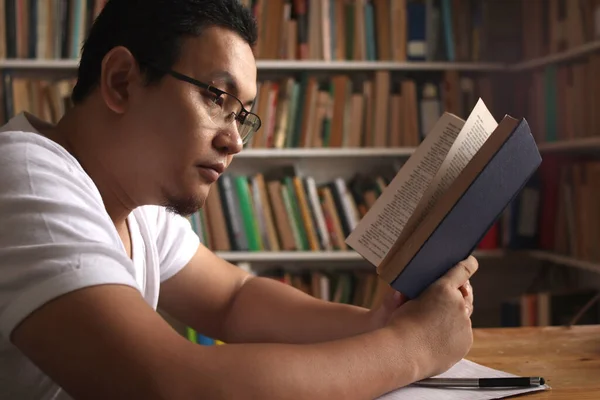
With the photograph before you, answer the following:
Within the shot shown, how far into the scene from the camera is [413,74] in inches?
130

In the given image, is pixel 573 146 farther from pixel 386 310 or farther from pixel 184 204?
pixel 184 204

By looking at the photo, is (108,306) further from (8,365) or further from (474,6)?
(474,6)

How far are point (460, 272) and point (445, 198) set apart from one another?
0.14 meters

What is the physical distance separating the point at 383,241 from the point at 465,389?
0.74 ft

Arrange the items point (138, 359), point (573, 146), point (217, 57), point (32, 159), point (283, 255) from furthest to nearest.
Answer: point (283, 255), point (573, 146), point (217, 57), point (32, 159), point (138, 359)

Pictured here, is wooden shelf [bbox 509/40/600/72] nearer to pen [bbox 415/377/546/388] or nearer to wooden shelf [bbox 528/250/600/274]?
wooden shelf [bbox 528/250/600/274]

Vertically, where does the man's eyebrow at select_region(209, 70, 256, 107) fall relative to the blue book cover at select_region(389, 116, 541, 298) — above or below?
above

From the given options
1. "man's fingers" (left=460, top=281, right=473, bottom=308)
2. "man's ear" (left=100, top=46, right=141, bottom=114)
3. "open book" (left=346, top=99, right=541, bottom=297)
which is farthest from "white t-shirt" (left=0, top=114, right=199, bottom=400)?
"man's fingers" (left=460, top=281, right=473, bottom=308)

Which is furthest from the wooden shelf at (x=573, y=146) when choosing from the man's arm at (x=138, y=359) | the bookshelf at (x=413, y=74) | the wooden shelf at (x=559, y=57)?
the man's arm at (x=138, y=359)

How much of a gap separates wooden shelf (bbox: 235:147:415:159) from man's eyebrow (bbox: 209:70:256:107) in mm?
1975

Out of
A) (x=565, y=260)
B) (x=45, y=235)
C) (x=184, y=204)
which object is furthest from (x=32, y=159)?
(x=565, y=260)

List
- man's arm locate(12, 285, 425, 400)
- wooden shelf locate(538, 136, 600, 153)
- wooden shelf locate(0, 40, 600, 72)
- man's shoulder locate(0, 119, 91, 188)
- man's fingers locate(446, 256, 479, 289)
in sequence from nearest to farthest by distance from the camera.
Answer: man's arm locate(12, 285, 425, 400)
man's shoulder locate(0, 119, 91, 188)
man's fingers locate(446, 256, 479, 289)
wooden shelf locate(538, 136, 600, 153)
wooden shelf locate(0, 40, 600, 72)

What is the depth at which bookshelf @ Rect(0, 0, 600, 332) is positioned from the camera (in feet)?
9.87

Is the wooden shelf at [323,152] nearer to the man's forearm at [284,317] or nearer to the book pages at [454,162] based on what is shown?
the man's forearm at [284,317]
